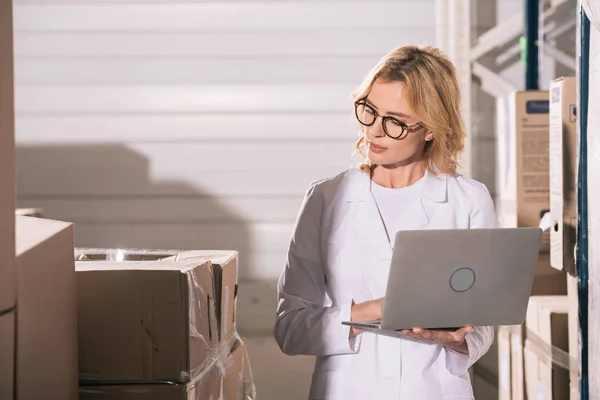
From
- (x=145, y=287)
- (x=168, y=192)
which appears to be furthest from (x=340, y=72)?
(x=145, y=287)

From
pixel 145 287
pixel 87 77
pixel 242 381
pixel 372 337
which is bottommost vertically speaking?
pixel 242 381

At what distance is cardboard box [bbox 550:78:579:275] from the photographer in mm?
2494

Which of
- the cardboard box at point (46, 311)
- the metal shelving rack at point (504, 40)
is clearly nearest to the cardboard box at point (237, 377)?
the cardboard box at point (46, 311)

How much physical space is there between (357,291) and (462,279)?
0.32 metres

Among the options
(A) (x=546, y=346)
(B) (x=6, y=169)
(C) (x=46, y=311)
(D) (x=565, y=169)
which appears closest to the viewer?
(B) (x=6, y=169)

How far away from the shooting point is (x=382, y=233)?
78.8 inches

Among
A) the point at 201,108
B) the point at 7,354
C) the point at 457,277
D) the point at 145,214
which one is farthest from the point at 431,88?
the point at 145,214

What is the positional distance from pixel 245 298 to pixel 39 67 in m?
1.57

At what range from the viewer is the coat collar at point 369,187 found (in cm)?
204

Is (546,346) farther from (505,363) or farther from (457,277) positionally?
(457,277)

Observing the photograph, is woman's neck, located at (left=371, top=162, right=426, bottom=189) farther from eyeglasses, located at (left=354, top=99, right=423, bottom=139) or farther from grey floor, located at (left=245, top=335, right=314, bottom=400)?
grey floor, located at (left=245, top=335, right=314, bottom=400)

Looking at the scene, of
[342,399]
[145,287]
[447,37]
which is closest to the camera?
[145,287]

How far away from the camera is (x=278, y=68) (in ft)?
13.3

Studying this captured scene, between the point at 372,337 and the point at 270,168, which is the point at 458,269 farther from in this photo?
the point at 270,168
